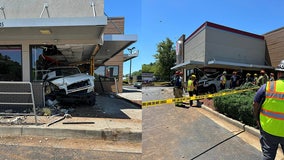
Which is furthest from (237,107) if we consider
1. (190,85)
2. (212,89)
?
(212,89)

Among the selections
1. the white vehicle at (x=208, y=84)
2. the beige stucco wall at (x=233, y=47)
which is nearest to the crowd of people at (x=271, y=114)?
the white vehicle at (x=208, y=84)

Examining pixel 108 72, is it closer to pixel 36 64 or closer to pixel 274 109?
pixel 36 64

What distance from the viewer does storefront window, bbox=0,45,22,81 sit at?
10.0 meters

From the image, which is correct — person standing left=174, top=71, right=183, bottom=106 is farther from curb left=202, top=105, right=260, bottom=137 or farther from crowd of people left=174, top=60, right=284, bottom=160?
crowd of people left=174, top=60, right=284, bottom=160

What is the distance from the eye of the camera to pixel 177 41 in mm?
5328

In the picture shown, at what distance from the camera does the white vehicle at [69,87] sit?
10.2m

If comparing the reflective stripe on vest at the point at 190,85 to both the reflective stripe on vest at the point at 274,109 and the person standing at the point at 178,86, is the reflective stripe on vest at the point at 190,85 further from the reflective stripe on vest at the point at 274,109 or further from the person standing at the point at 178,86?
the reflective stripe on vest at the point at 274,109

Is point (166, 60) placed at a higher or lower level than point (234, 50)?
lower

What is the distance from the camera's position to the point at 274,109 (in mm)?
3400

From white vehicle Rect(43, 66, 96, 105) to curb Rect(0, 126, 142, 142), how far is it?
3.59 metres

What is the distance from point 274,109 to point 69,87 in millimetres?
8257

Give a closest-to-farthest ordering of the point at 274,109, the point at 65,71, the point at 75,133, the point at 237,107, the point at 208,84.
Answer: the point at 274,109, the point at 75,133, the point at 237,107, the point at 65,71, the point at 208,84

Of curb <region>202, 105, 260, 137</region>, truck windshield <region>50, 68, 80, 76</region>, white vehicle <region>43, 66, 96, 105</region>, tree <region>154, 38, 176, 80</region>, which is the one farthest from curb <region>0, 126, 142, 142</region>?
truck windshield <region>50, 68, 80, 76</region>

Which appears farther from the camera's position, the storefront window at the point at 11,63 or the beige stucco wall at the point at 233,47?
the beige stucco wall at the point at 233,47
